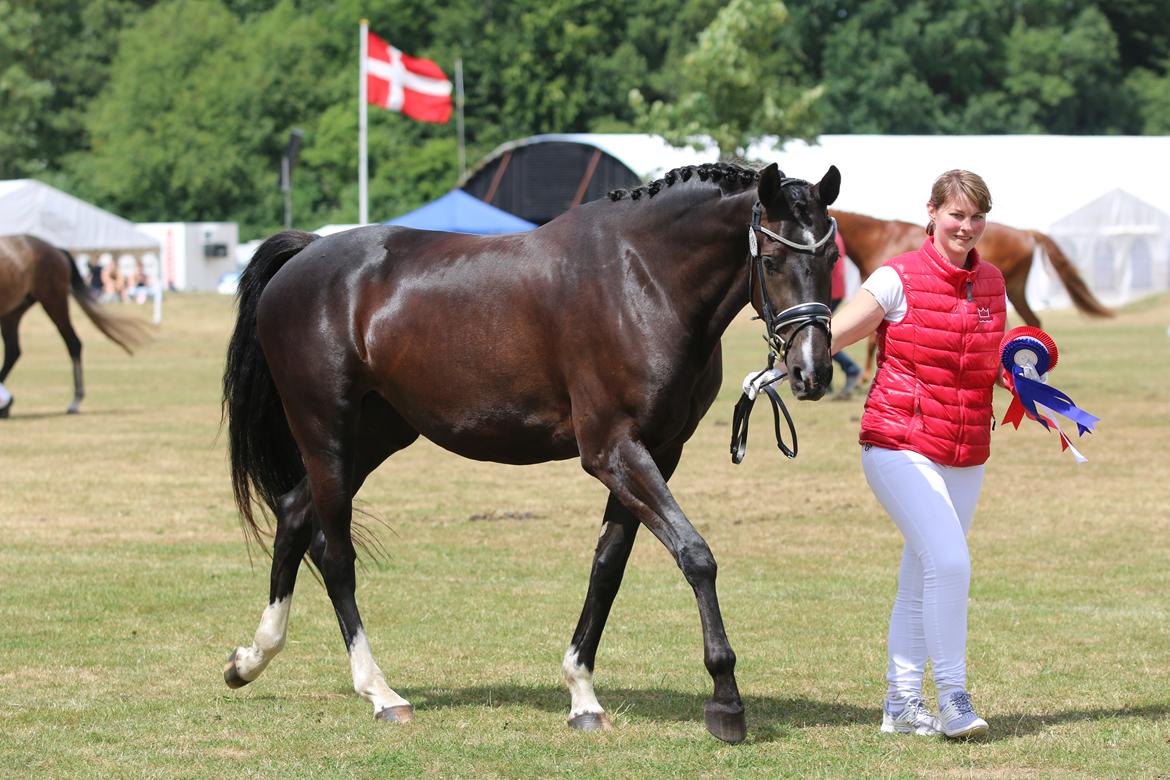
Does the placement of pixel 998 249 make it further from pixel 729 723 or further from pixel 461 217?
pixel 729 723

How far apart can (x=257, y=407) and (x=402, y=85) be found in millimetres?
30412

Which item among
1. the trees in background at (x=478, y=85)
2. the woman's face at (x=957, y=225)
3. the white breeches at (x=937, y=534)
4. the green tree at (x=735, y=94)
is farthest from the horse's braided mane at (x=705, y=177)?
the trees in background at (x=478, y=85)

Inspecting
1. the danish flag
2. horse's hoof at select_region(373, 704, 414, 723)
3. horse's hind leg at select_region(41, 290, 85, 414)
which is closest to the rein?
horse's hoof at select_region(373, 704, 414, 723)

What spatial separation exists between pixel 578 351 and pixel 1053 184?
164 ft

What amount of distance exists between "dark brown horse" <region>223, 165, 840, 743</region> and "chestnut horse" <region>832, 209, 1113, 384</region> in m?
12.8

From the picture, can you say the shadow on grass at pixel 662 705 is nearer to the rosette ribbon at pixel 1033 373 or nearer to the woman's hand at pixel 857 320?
the rosette ribbon at pixel 1033 373

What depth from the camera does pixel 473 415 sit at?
20.4ft

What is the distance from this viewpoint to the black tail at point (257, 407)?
7.11 m

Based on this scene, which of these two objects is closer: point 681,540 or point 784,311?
point 784,311

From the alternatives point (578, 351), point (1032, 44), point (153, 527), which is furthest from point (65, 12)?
point (578, 351)

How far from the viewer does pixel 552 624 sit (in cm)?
793

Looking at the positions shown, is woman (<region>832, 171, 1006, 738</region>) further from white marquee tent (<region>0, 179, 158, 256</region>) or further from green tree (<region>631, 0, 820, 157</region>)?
white marquee tent (<region>0, 179, 158, 256</region>)

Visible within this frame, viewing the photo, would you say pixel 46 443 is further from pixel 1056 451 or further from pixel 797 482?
pixel 1056 451

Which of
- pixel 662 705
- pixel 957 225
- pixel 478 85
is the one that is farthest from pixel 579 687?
pixel 478 85
